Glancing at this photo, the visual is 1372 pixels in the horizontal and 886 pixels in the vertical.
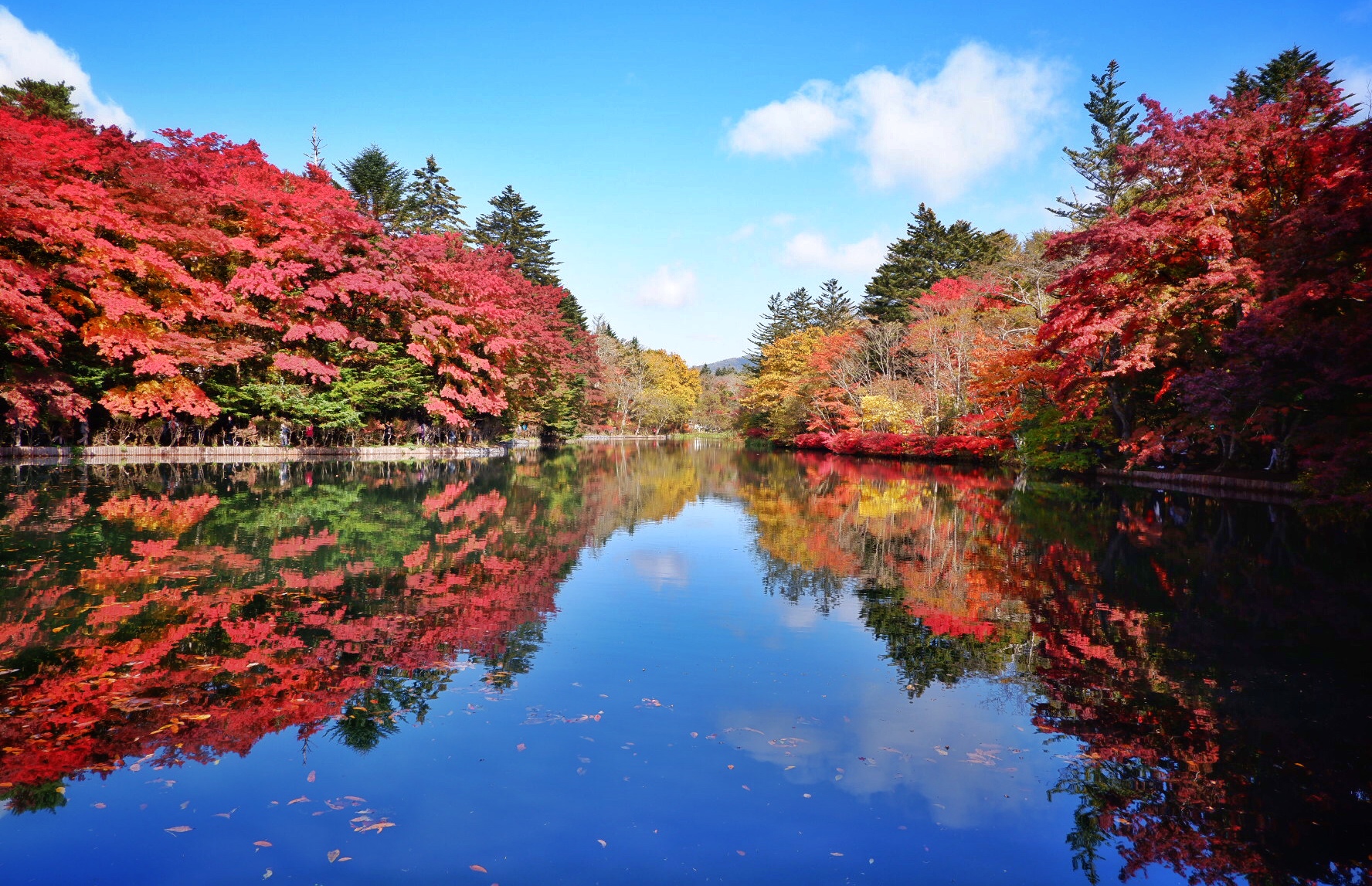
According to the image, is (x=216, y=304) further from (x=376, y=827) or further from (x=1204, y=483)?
(x=1204, y=483)

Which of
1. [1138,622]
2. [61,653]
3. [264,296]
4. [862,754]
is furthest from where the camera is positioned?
[264,296]

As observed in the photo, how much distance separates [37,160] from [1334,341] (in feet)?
83.7

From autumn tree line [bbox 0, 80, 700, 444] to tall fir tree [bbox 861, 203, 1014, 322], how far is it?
23.8 m

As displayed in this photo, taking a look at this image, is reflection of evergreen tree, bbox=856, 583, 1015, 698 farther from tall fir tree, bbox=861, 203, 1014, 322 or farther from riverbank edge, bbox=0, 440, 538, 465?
tall fir tree, bbox=861, 203, 1014, 322

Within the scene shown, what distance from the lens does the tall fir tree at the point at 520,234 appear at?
4800cm

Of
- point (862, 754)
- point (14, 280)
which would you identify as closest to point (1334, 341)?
point (862, 754)

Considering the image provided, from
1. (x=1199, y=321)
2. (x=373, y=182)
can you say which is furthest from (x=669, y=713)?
(x=373, y=182)

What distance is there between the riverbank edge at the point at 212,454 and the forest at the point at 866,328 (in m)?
0.72

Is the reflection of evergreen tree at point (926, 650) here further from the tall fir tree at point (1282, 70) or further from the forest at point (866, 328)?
the tall fir tree at point (1282, 70)

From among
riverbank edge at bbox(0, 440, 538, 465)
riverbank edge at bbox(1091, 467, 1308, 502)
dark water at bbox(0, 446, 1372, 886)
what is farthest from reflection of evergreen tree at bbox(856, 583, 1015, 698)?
riverbank edge at bbox(0, 440, 538, 465)

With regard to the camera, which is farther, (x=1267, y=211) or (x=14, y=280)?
(x=14, y=280)

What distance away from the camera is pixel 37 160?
53.4ft

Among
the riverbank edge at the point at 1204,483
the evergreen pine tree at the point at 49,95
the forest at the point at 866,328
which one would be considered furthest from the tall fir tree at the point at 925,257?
the evergreen pine tree at the point at 49,95

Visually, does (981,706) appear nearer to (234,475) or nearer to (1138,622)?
(1138,622)
